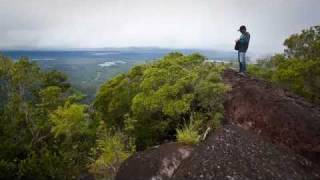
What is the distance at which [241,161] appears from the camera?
1414cm

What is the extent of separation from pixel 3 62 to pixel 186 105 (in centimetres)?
1745

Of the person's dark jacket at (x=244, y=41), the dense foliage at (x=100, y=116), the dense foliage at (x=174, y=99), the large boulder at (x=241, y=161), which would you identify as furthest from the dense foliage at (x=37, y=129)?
the large boulder at (x=241, y=161)

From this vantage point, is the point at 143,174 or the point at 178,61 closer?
the point at 143,174

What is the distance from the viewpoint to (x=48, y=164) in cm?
2473

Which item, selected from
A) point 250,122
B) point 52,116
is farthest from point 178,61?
point 52,116

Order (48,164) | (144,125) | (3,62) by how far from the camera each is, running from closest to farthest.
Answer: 1. (144,125)
2. (48,164)
3. (3,62)

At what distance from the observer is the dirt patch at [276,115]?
50.9ft

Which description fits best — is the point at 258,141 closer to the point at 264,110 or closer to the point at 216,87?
the point at 264,110

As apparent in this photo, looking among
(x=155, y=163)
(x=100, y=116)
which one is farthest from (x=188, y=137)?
(x=100, y=116)

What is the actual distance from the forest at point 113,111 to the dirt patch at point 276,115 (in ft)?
2.31

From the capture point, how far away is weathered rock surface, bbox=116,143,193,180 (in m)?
14.8

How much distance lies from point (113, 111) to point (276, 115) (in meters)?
13.3

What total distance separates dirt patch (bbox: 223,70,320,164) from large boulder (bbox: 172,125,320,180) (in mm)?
695

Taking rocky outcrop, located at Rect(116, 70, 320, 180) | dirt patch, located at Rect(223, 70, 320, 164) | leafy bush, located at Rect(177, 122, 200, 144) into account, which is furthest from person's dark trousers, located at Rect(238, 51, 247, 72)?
leafy bush, located at Rect(177, 122, 200, 144)
